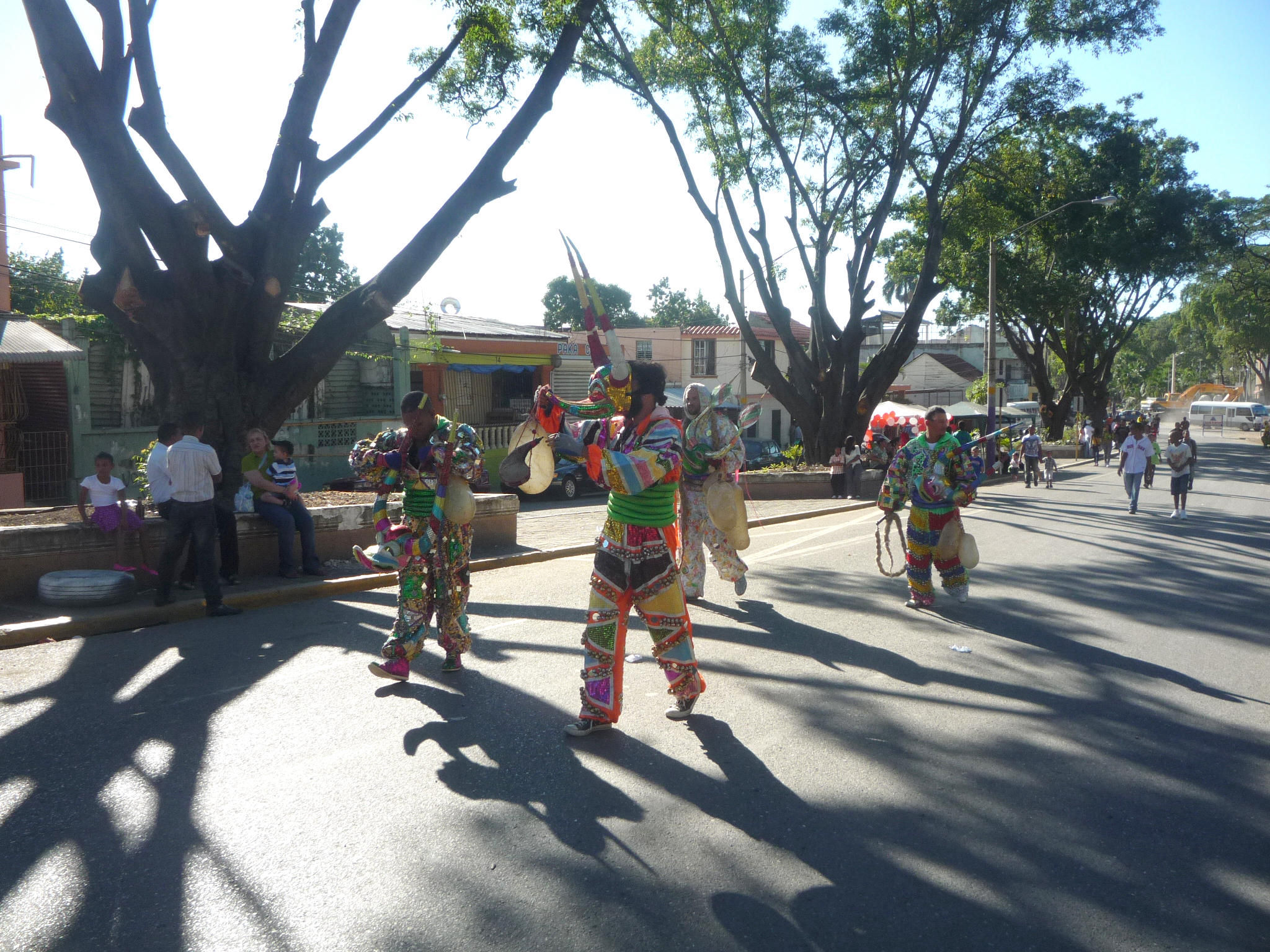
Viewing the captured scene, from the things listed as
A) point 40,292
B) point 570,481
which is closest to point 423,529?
point 570,481

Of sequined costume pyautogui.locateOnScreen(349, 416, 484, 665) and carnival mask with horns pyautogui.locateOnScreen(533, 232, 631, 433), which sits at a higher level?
carnival mask with horns pyautogui.locateOnScreen(533, 232, 631, 433)

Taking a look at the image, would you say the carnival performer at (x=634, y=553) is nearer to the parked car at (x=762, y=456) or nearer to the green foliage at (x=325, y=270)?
the parked car at (x=762, y=456)

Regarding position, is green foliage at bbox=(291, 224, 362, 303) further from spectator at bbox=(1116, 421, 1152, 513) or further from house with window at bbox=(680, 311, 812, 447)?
spectator at bbox=(1116, 421, 1152, 513)

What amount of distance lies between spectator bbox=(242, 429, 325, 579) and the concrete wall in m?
0.24

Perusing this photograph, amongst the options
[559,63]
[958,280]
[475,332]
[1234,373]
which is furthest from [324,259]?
[1234,373]

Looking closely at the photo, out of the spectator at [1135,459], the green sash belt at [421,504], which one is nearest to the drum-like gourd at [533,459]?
the green sash belt at [421,504]

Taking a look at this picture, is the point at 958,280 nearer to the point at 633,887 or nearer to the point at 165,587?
the point at 165,587

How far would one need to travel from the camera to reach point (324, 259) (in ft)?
161

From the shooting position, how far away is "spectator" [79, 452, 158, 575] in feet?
26.8

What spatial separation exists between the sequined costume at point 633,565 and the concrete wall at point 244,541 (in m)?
2.69

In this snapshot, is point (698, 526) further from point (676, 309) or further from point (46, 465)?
point (676, 309)

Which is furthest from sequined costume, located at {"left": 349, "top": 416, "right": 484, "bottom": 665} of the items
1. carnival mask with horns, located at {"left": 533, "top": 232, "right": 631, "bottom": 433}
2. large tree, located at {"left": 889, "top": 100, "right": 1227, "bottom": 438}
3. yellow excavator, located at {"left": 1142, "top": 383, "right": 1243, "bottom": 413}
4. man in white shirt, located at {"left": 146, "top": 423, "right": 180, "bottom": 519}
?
yellow excavator, located at {"left": 1142, "top": 383, "right": 1243, "bottom": 413}

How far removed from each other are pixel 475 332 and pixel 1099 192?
65.8 feet

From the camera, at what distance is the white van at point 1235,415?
222ft
